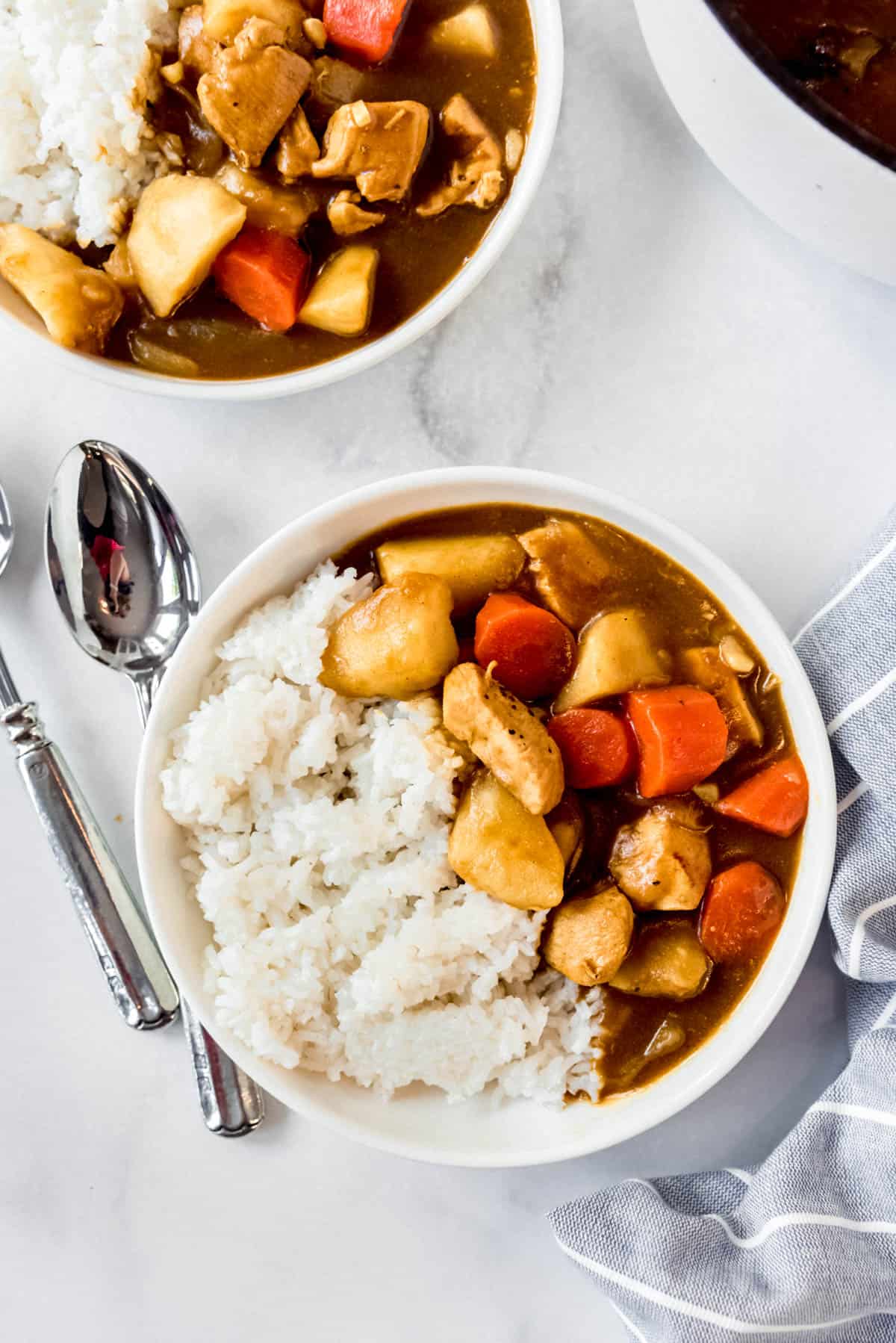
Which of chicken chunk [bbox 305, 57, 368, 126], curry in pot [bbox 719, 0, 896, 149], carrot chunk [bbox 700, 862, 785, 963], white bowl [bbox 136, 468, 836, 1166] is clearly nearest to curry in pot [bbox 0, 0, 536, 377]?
chicken chunk [bbox 305, 57, 368, 126]

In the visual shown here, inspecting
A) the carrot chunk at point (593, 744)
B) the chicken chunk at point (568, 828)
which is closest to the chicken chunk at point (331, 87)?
the carrot chunk at point (593, 744)

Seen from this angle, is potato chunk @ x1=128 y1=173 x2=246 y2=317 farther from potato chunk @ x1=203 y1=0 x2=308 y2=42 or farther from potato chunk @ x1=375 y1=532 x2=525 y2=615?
potato chunk @ x1=375 y1=532 x2=525 y2=615

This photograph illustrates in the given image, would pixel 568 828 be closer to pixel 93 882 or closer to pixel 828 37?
pixel 93 882

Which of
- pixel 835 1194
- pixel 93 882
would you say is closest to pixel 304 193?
pixel 93 882

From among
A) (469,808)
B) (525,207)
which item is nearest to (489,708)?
(469,808)

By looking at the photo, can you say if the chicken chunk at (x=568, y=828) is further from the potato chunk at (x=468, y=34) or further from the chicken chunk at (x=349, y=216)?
the potato chunk at (x=468, y=34)

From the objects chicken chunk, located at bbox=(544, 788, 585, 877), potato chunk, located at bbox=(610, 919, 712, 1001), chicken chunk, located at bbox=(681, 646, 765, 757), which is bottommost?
potato chunk, located at bbox=(610, 919, 712, 1001)
